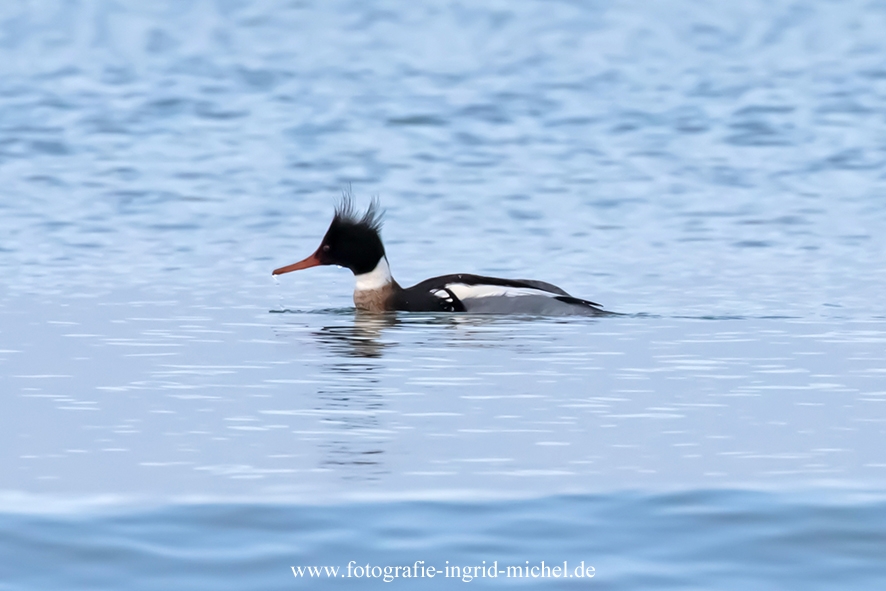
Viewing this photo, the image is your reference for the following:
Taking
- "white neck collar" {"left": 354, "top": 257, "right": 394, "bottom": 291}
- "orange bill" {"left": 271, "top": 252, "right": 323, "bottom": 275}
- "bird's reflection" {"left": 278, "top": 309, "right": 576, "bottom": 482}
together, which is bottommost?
"bird's reflection" {"left": 278, "top": 309, "right": 576, "bottom": 482}

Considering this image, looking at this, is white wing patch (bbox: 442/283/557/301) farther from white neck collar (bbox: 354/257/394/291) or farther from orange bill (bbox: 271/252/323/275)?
orange bill (bbox: 271/252/323/275)

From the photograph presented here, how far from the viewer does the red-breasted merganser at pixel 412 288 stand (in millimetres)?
11000

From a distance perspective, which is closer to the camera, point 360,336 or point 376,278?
point 360,336

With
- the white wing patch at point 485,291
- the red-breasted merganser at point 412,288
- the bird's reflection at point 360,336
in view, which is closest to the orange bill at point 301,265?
the red-breasted merganser at point 412,288

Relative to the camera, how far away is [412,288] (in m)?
11.6

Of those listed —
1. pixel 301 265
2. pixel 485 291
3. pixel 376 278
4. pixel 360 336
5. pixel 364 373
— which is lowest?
pixel 364 373

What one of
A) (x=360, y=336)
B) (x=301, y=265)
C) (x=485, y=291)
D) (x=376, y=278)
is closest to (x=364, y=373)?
(x=360, y=336)

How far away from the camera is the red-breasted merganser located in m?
11.0

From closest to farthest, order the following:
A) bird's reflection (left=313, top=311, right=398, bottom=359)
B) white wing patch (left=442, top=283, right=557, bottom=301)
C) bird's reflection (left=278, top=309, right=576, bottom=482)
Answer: bird's reflection (left=278, top=309, right=576, bottom=482) → bird's reflection (left=313, top=311, right=398, bottom=359) → white wing patch (left=442, top=283, right=557, bottom=301)

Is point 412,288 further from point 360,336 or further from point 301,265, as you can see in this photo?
point 360,336

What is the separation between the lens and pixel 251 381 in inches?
302

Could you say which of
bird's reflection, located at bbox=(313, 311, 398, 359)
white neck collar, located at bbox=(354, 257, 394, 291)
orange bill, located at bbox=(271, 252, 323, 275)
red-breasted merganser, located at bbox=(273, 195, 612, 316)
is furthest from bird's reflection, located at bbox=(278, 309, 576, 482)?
orange bill, located at bbox=(271, 252, 323, 275)

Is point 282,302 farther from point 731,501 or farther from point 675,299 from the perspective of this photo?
point 731,501

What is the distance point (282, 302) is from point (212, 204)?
4.87 metres
